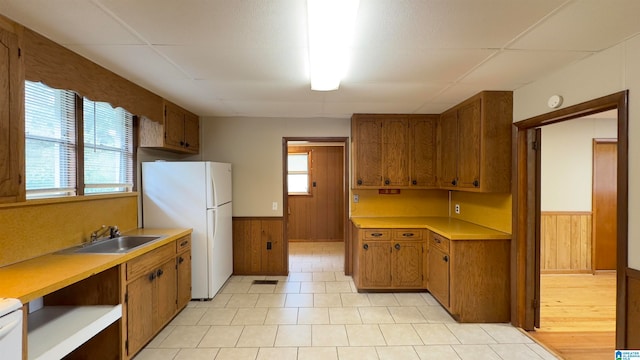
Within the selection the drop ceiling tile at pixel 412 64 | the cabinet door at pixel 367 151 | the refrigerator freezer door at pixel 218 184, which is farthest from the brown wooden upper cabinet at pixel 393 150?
the refrigerator freezer door at pixel 218 184

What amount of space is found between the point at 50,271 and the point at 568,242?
18.9 ft

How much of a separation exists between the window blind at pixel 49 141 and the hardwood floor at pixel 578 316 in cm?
416

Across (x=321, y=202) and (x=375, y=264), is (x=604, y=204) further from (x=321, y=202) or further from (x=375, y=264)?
Answer: (x=321, y=202)

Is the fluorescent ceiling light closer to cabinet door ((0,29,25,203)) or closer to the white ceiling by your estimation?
the white ceiling

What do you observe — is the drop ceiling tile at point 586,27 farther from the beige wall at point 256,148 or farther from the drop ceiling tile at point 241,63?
the beige wall at point 256,148

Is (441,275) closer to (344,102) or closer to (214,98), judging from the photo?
(344,102)

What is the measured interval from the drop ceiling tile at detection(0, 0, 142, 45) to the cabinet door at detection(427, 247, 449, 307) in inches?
126

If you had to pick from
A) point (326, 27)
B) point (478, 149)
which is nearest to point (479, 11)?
point (326, 27)

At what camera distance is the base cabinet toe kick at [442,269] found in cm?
285

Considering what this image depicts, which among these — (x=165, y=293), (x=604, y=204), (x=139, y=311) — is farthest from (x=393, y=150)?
(x=604, y=204)

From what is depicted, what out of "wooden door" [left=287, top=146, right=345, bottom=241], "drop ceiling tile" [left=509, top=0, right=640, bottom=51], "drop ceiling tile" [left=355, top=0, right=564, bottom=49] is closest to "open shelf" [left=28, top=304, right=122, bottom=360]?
"drop ceiling tile" [left=355, top=0, right=564, bottom=49]

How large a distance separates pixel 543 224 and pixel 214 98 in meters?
4.78

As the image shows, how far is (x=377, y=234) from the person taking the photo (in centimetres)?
350

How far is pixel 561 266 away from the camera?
4227 mm
